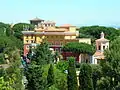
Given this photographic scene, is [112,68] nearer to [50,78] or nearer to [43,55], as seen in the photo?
[50,78]

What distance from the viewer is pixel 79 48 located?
2052 inches

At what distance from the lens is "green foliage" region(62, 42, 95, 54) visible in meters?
51.5

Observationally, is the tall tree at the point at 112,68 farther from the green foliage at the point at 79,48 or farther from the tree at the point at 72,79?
the green foliage at the point at 79,48

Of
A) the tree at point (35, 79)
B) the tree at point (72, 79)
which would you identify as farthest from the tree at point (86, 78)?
the tree at point (35, 79)

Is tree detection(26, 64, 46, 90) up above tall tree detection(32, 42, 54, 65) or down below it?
above

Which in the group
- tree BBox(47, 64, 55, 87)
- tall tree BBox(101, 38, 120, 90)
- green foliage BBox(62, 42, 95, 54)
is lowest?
green foliage BBox(62, 42, 95, 54)

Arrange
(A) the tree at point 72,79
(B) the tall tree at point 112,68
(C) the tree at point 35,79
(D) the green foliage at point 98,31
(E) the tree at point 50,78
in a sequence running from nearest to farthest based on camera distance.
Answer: (C) the tree at point 35,79, (B) the tall tree at point 112,68, (A) the tree at point 72,79, (E) the tree at point 50,78, (D) the green foliage at point 98,31

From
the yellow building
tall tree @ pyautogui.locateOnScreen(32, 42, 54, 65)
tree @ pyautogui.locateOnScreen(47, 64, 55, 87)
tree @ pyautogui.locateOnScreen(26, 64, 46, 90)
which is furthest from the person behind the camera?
the yellow building

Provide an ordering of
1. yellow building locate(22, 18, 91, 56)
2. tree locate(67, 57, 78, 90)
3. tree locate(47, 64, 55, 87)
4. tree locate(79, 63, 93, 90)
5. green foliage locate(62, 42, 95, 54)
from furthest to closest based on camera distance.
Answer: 1. yellow building locate(22, 18, 91, 56)
2. green foliage locate(62, 42, 95, 54)
3. tree locate(47, 64, 55, 87)
4. tree locate(67, 57, 78, 90)
5. tree locate(79, 63, 93, 90)

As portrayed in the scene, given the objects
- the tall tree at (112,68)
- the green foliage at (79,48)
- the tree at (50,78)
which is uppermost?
the tall tree at (112,68)

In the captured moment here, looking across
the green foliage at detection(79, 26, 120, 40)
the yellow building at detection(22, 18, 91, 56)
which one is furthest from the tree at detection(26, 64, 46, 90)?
the green foliage at detection(79, 26, 120, 40)

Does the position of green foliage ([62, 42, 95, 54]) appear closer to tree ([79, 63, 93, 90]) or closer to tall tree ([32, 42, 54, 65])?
tall tree ([32, 42, 54, 65])

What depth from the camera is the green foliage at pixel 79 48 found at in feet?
169

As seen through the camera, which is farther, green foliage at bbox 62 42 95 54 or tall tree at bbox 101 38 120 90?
green foliage at bbox 62 42 95 54
